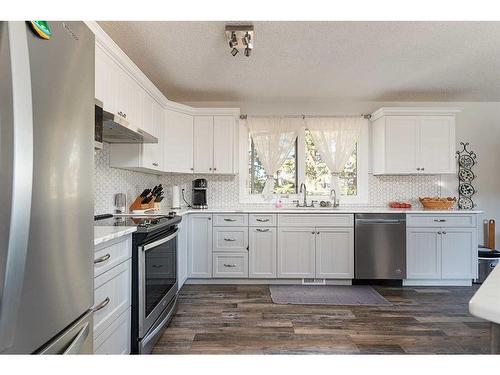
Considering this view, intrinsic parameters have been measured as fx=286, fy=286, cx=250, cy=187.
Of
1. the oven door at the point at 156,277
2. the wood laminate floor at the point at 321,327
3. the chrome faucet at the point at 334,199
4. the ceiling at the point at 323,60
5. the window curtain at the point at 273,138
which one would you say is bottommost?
the wood laminate floor at the point at 321,327

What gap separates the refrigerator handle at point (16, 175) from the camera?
2.18ft

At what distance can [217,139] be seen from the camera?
12.4ft

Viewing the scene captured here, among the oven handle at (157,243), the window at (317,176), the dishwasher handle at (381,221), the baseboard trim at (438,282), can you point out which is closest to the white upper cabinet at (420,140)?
the window at (317,176)

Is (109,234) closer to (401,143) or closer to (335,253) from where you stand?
(335,253)

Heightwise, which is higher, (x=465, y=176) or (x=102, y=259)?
(x=465, y=176)

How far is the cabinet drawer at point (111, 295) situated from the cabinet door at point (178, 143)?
6.55 feet

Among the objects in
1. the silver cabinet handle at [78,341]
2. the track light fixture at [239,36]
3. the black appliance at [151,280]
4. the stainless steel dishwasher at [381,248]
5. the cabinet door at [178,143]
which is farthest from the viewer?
the cabinet door at [178,143]

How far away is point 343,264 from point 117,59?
3.13 m

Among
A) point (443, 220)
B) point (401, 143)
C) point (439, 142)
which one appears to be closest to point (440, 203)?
point (443, 220)

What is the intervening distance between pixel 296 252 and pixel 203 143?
1.83 meters

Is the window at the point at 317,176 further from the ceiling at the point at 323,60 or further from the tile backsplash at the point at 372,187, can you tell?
the ceiling at the point at 323,60
